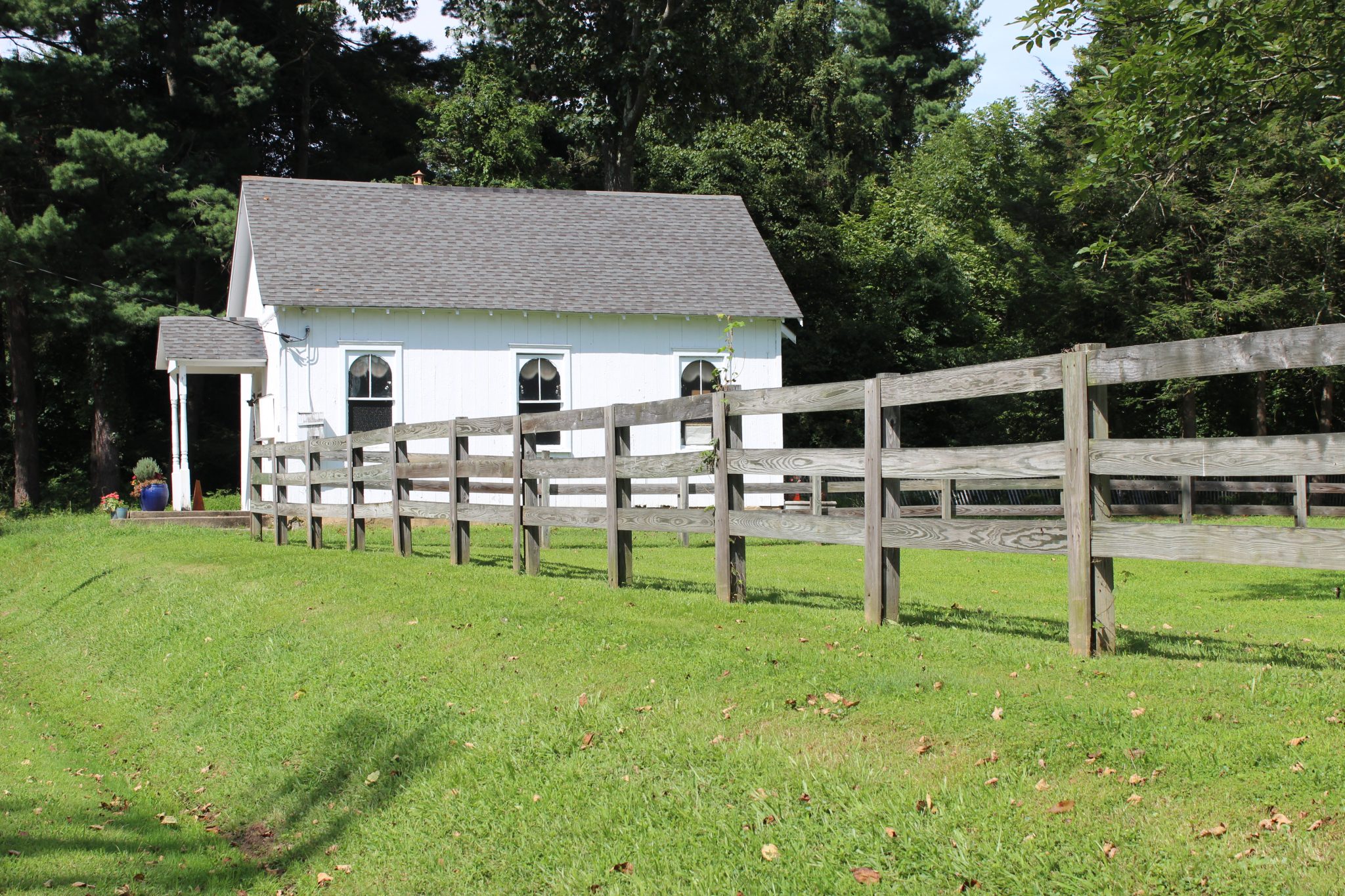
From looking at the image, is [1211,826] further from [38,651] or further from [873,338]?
[873,338]

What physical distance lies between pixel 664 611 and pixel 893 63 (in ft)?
165

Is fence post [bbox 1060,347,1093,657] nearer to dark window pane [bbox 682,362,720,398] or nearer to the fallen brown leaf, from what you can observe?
the fallen brown leaf

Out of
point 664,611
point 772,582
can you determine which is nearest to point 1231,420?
point 772,582

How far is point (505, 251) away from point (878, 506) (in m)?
18.8

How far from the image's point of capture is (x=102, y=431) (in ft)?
101

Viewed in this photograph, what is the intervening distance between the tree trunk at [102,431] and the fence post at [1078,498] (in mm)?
28841

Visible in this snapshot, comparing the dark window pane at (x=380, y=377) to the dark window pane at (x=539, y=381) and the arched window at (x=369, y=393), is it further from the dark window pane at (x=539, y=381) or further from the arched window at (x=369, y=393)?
the dark window pane at (x=539, y=381)

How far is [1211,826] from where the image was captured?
399 centimetres

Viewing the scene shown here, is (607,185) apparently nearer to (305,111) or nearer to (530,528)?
(305,111)

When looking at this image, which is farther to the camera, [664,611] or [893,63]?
[893,63]

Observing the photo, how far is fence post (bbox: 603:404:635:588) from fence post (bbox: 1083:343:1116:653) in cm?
443

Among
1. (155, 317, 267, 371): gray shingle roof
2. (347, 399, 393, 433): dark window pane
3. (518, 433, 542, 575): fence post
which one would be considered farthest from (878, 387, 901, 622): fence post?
(155, 317, 267, 371): gray shingle roof

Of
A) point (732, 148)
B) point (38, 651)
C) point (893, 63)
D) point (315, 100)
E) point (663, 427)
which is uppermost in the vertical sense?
point (893, 63)

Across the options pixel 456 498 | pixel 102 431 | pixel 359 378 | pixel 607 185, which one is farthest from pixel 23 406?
pixel 456 498
